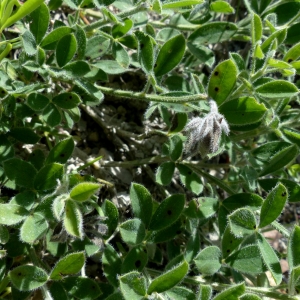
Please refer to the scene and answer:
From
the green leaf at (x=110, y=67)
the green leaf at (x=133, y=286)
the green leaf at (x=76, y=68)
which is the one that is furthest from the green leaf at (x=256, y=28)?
the green leaf at (x=133, y=286)

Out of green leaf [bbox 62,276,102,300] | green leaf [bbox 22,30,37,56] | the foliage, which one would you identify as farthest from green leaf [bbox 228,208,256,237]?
green leaf [bbox 22,30,37,56]

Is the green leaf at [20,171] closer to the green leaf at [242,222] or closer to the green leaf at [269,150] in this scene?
the green leaf at [242,222]

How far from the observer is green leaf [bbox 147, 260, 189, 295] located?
2123mm

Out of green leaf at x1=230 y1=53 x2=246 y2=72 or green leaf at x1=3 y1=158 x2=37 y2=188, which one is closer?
green leaf at x1=3 y1=158 x2=37 y2=188

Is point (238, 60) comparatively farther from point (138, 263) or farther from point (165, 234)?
point (138, 263)

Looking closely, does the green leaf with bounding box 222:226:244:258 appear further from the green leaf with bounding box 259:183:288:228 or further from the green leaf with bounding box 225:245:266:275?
the green leaf with bounding box 259:183:288:228

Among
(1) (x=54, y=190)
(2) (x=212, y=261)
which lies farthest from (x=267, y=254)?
(1) (x=54, y=190)

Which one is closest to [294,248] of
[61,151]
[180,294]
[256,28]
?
[180,294]

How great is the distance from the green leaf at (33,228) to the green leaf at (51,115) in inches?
23.6

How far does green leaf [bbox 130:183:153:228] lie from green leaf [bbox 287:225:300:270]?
0.67m

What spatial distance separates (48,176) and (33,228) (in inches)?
10.8

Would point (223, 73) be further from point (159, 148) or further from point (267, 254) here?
point (159, 148)

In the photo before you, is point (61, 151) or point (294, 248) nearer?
point (294, 248)

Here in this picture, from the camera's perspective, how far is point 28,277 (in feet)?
7.63
